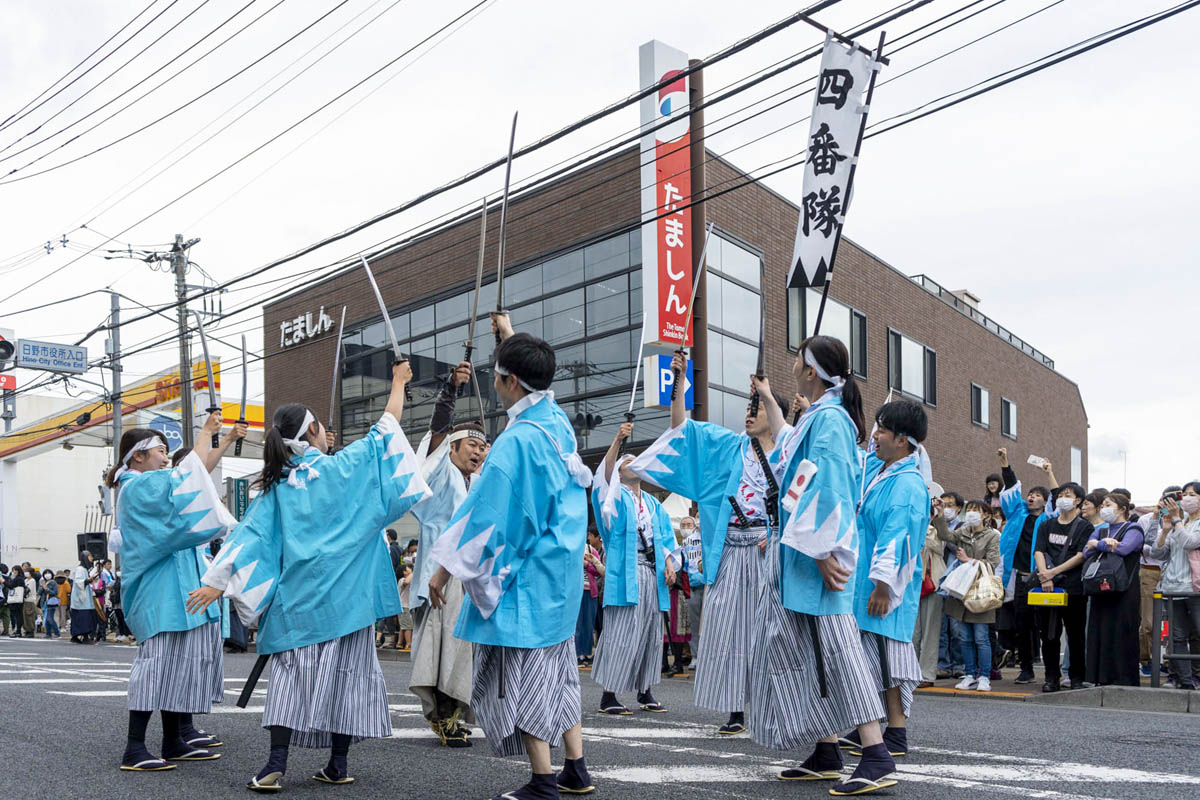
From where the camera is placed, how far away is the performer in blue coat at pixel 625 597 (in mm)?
7590

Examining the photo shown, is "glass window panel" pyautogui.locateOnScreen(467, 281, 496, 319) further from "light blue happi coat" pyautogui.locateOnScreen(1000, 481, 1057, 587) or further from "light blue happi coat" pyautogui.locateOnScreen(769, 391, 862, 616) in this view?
"light blue happi coat" pyautogui.locateOnScreen(769, 391, 862, 616)

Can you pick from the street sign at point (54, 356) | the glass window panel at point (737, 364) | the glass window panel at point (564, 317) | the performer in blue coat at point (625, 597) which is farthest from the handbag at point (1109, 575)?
the street sign at point (54, 356)

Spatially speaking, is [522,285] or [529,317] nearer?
[529,317]

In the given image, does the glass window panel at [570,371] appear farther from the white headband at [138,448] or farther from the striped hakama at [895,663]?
the striped hakama at [895,663]

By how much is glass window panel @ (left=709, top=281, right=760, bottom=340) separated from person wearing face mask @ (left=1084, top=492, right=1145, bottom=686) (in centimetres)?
932

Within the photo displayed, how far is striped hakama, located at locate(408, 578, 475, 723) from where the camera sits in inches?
234

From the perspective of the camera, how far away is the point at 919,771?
5.06m

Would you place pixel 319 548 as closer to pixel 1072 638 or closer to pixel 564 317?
pixel 1072 638

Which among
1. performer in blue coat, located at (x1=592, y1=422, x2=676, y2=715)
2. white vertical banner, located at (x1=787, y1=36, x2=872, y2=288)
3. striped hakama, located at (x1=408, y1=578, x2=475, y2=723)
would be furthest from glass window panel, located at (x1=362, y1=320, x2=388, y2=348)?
striped hakama, located at (x1=408, y1=578, x2=475, y2=723)

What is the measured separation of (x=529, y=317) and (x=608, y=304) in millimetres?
2207

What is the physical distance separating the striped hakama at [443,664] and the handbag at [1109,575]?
5769 millimetres

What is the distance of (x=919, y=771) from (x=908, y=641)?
0.57m

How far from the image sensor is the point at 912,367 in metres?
24.5

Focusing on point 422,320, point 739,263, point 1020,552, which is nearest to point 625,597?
point 1020,552
